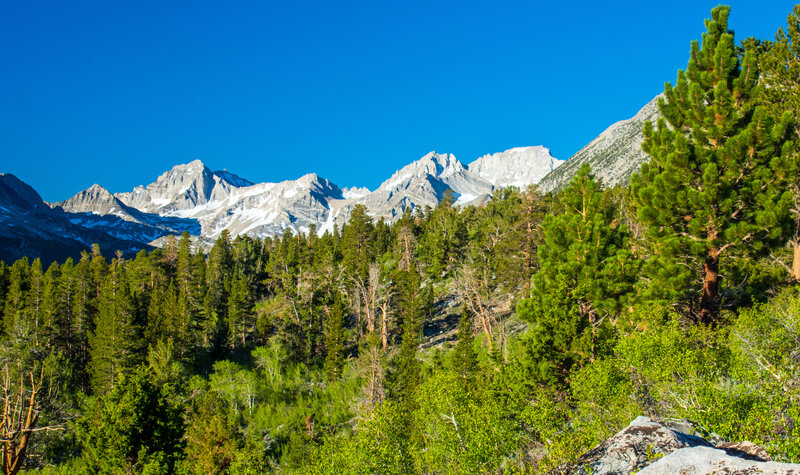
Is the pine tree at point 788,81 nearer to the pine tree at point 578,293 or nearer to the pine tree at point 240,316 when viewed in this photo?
the pine tree at point 578,293

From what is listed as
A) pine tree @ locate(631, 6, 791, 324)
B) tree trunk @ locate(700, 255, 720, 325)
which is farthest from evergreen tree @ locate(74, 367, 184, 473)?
tree trunk @ locate(700, 255, 720, 325)

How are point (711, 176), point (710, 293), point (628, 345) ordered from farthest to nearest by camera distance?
point (710, 293), point (711, 176), point (628, 345)

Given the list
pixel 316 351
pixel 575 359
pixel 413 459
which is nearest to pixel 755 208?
pixel 575 359

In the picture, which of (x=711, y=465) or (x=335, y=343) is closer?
(x=711, y=465)

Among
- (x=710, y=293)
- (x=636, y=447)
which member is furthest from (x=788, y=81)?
(x=636, y=447)

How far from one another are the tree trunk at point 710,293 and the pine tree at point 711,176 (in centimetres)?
3

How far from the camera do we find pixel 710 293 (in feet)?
58.8

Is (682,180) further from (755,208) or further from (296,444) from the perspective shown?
(296,444)

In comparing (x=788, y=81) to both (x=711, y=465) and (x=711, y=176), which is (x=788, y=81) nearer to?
(x=711, y=176)

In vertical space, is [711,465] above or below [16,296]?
below

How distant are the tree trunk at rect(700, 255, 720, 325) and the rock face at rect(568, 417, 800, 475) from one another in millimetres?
9974

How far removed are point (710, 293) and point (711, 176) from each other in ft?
17.0

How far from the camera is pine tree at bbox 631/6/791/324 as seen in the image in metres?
16.2

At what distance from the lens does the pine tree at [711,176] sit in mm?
16203
